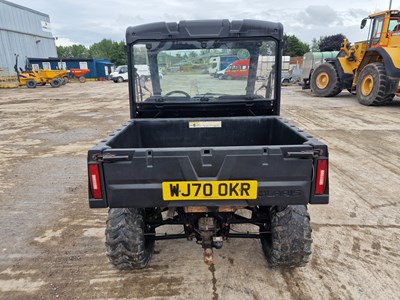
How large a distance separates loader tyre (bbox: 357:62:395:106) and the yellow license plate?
1087cm

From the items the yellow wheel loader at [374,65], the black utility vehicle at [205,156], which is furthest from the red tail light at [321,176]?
the yellow wheel loader at [374,65]

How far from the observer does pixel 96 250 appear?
308 centimetres

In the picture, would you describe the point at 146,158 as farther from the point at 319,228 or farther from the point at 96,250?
the point at 319,228

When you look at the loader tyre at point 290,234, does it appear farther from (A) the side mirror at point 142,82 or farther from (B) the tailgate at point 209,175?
(A) the side mirror at point 142,82

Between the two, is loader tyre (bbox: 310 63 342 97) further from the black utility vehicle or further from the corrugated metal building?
the corrugated metal building

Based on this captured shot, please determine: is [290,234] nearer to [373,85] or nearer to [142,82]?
[142,82]

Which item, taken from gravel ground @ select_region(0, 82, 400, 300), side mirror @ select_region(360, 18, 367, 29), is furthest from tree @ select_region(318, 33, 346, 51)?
gravel ground @ select_region(0, 82, 400, 300)

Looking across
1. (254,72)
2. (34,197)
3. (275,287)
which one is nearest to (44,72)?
(34,197)

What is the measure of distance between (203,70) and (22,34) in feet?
120

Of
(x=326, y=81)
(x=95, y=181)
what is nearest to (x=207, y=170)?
(x=95, y=181)

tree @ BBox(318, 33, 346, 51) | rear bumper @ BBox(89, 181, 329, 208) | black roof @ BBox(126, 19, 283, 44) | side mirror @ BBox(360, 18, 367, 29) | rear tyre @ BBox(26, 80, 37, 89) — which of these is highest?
tree @ BBox(318, 33, 346, 51)

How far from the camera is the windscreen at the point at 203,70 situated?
3.49m

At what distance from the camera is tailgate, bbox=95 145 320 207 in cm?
208

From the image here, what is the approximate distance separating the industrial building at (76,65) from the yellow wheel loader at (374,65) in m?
28.9
